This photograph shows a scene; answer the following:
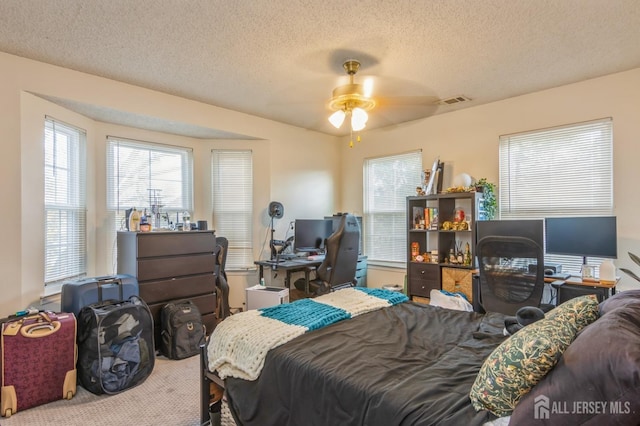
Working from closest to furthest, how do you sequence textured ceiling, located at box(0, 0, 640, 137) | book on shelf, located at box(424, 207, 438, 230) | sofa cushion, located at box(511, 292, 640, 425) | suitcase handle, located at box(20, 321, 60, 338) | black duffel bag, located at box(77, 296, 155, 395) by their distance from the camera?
sofa cushion, located at box(511, 292, 640, 425) < textured ceiling, located at box(0, 0, 640, 137) < suitcase handle, located at box(20, 321, 60, 338) < black duffel bag, located at box(77, 296, 155, 395) < book on shelf, located at box(424, 207, 438, 230)

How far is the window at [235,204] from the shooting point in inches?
181

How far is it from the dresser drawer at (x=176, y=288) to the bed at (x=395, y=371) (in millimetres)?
1544

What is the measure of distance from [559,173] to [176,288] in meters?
4.09

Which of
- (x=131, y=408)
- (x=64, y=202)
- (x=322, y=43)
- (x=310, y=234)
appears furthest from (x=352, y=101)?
(x=64, y=202)

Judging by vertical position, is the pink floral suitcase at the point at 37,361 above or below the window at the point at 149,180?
below

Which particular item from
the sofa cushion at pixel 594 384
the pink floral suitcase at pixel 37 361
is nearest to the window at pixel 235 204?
the pink floral suitcase at pixel 37 361

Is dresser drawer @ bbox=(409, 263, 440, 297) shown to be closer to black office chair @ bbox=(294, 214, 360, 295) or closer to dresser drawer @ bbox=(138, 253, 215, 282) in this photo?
black office chair @ bbox=(294, 214, 360, 295)

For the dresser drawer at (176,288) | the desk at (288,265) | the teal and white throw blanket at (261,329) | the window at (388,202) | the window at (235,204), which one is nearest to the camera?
the teal and white throw blanket at (261,329)

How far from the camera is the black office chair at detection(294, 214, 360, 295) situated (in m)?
3.62

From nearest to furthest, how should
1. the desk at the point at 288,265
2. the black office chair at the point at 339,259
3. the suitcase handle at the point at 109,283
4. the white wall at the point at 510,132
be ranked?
the suitcase handle at the point at 109,283 → the white wall at the point at 510,132 → the black office chair at the point at 339,259 → the desk at the point at 288,265

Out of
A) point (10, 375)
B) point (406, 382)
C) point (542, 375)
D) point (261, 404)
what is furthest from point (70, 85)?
point (542, 375)

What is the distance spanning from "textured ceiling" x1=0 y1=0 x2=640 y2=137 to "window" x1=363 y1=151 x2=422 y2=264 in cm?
131

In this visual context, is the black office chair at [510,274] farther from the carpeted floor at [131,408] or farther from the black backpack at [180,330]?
the black backpack at [180,330]

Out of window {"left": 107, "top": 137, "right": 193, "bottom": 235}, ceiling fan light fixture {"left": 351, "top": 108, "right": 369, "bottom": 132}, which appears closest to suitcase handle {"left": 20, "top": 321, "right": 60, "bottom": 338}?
window {"left": 107, "top": 137, "right": 193, "bottom": 235}
